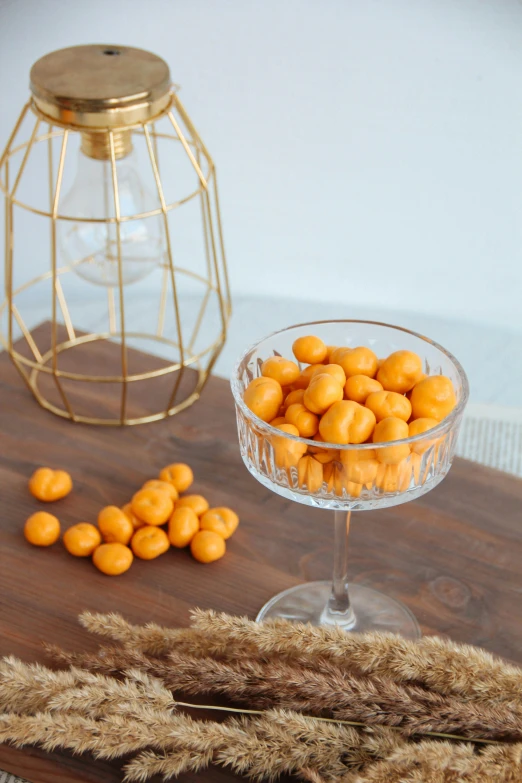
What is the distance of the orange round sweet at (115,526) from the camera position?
0.94 meters

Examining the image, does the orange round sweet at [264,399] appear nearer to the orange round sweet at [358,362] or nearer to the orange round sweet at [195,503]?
the orange round sweet at [358,362]

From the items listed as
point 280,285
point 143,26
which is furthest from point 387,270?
point 143,26

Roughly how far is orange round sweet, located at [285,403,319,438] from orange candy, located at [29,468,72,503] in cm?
38

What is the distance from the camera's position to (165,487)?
0.98 metres

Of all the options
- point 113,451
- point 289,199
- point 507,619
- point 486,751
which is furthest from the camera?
point 289,199

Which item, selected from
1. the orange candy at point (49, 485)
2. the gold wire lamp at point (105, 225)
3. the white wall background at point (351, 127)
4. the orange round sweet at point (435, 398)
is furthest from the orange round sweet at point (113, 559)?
the white wall background at point (351, 127)

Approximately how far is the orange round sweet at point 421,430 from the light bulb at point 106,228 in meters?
0.57

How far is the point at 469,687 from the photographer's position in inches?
26.4

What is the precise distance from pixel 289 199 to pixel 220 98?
25 centimetres

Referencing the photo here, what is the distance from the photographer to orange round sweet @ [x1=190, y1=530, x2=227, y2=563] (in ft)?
3.04

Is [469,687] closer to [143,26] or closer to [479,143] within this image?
[479,143]

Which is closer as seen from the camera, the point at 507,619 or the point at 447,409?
the point at 447,409

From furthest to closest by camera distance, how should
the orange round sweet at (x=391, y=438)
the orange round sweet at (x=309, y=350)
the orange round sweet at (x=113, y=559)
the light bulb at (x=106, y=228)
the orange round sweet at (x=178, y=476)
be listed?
the light bulb at (x=106, y=228) → the orange round sweet at (x=178, y=476) → the orange round sweet at (x=113, y=559) → the orange round sweet at (x=309, y=350) → the orange round sweet at (x=391, y=438)

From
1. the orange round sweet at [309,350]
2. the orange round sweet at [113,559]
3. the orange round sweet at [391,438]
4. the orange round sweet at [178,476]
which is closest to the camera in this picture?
the orange round sweet at [391,438]
